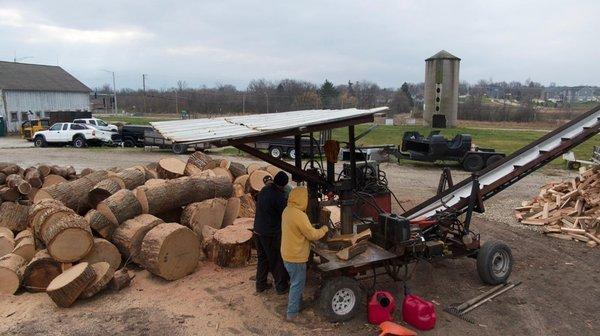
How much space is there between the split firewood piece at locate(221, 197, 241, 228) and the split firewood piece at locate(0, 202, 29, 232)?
13.1 ft

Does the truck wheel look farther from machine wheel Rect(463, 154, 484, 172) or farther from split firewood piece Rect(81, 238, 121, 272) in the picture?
split firewood piece Rect(81, 238, 121, 272)

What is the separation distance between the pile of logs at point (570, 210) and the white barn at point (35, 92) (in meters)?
42.2

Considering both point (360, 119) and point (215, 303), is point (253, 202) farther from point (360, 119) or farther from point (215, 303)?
point (360, 119)

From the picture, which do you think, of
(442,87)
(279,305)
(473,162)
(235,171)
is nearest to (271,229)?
(279,305)

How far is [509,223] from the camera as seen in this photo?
1136 centimetres

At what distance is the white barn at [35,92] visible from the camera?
4075 centimetres

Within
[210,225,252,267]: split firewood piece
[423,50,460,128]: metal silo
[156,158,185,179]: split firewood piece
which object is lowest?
[210,225,252,267]: split firewood piece

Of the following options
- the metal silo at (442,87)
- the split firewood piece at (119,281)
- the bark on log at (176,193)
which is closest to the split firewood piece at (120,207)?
the bark on log at (176,193)

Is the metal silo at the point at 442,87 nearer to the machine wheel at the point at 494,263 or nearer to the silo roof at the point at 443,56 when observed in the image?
the silo roof at the point at 443,56

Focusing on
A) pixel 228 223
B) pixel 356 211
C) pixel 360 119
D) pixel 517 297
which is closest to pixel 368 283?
pixel 356 211

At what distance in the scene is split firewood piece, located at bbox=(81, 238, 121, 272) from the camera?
7.72m

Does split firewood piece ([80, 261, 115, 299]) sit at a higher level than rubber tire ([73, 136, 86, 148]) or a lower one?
lower

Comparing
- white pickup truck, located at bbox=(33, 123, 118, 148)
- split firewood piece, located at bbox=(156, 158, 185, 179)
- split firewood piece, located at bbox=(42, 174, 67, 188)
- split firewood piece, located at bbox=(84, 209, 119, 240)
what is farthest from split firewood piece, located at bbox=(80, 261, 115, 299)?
white pickup truck, located at bbox=(33, 123, 118, 148)

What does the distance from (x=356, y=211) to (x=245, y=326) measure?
9.12 feet
